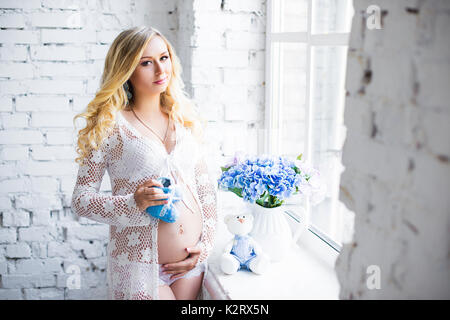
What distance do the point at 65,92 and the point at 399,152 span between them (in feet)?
6.26

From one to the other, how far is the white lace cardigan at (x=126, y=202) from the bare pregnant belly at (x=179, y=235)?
0.04 metres

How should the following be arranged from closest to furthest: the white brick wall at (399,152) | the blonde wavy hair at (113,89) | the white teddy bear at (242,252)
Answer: the white brick wall at (399,152), the blonde wavy hair at (113,89), the white teddy bear at (242,252)

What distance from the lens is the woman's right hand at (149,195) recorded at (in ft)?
4.79

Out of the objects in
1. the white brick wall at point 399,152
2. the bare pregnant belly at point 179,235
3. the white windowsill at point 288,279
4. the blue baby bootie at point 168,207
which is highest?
the white brick wall at point 399,152

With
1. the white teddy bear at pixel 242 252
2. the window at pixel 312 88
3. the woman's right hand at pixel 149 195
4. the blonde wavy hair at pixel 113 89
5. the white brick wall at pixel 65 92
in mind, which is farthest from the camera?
the white brick wall at pixel 65 92

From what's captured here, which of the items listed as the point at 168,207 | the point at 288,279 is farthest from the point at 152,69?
the point at 288,279

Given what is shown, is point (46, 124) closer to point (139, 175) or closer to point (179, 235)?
point (139, 175)

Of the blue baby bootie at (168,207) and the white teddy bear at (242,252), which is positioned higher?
the blue baby bootie at (168,207)

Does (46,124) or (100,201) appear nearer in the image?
(100,201)

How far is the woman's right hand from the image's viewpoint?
4.79 feet

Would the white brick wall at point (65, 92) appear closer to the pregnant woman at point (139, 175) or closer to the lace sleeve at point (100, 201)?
the pregnant woman at point (139, 175)

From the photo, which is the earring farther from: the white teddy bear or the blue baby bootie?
the white teddy bear

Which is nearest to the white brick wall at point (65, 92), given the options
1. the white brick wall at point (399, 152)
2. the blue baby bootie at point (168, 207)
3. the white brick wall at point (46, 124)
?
the white brick wall at point (46, 124)

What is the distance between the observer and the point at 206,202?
1.75 meters
